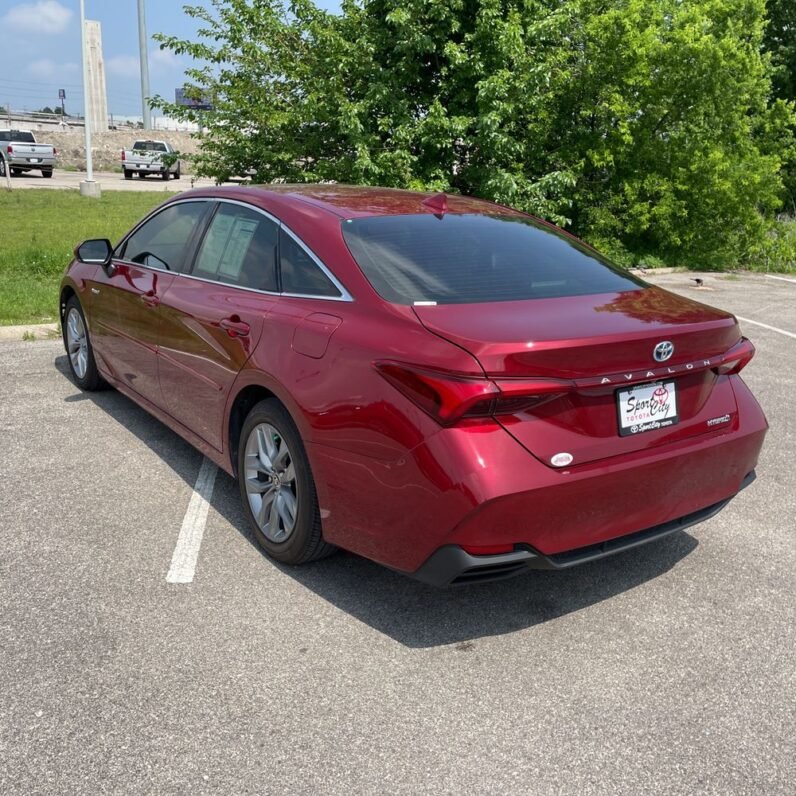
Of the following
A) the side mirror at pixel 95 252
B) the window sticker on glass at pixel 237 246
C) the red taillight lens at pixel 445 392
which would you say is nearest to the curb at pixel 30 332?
the side mirror at pixel 95 252

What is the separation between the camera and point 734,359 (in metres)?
3.49

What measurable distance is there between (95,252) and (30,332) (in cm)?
305

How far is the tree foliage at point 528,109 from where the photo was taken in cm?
1195

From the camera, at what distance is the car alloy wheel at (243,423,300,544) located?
12.0 feet

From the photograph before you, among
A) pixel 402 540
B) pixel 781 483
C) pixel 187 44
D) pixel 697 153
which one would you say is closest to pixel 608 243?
pixel 697 153

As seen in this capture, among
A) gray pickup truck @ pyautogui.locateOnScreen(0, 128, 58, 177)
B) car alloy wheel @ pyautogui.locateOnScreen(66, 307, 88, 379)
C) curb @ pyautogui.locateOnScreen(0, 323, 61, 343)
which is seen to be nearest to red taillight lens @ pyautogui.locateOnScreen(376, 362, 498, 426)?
car alloy wheel @ pyautogui.locateOnScreen(66, 307, 88, 379)

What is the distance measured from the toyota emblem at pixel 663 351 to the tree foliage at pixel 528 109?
9.01 m

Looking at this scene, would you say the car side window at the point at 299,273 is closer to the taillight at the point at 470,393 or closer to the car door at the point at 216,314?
the car door at the point at 216,314

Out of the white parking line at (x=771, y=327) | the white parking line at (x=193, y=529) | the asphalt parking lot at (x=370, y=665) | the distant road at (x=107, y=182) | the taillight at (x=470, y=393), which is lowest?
the asphalt parking lot at (x=370, y=665)

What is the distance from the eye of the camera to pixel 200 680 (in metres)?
2.93

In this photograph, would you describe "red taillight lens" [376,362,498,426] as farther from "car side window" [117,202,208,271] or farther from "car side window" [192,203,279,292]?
"car side window" [117,202,208,271]

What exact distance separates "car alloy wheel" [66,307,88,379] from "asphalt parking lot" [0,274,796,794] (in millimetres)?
1875

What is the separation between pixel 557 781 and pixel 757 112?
1675cm

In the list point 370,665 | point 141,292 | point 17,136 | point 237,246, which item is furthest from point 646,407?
point 17,136
